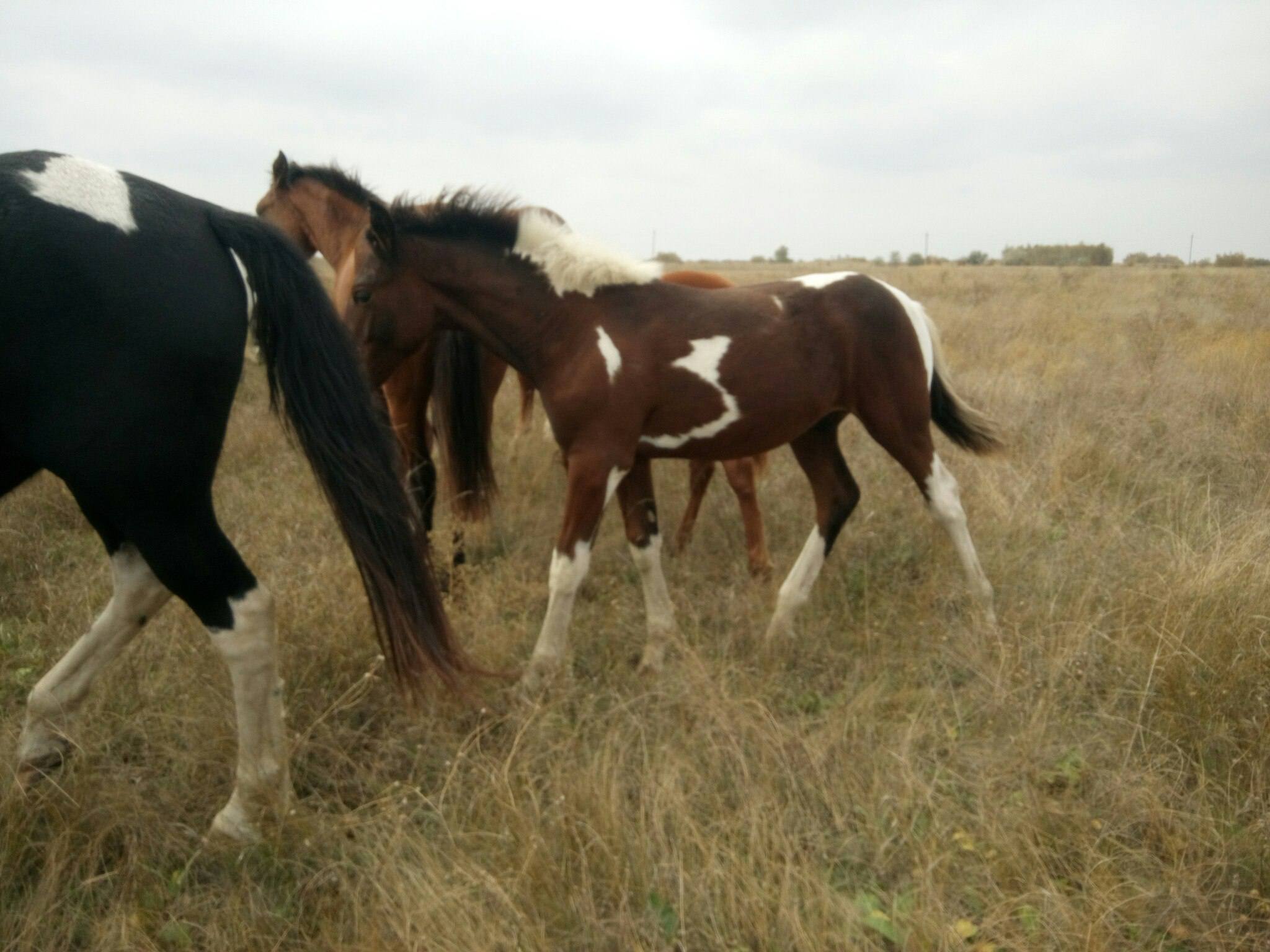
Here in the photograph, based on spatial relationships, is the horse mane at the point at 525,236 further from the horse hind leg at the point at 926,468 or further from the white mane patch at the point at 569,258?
the horse hind leg at the point at 926,468

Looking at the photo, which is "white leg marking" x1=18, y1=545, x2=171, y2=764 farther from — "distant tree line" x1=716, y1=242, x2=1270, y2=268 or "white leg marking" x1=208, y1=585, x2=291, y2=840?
"distant tree line" x1=716, y1=242, x2=1270, y2=268

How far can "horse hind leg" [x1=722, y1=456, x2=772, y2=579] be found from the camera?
4.65 meters

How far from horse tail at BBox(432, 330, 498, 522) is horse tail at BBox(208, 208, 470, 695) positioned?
1821 millimetres

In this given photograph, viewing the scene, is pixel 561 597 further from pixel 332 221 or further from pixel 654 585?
pixel 332 221

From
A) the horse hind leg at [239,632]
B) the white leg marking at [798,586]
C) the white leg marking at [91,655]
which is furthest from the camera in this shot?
the white leg marking at [798,586]

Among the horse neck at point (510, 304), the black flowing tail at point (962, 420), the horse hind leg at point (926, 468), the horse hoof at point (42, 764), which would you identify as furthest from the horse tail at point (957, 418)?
the horse hoof at point (42, 764)

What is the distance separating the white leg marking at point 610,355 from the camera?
3422mm

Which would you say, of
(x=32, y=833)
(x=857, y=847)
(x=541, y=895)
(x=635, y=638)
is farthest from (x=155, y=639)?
(x=857, y=847)

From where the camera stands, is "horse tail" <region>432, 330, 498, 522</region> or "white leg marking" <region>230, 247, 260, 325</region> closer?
"white leg marking" <region>230, 247, 260, 325</region>

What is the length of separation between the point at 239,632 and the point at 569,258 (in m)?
1.85

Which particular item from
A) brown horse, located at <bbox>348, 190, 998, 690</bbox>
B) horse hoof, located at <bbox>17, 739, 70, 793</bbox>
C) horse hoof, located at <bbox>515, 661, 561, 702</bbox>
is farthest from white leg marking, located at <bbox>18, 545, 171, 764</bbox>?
brown horse, located at <bbox>348, 190, 998, 690</bbox>

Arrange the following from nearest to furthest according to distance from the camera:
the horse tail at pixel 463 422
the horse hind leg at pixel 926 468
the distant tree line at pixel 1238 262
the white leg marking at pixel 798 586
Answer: the white leg marking at pixel 798 586 → the horse hind leg at pixel 926 468 → the horse tail at pixel 463 422 → the distant tree line at pixel 1238 262

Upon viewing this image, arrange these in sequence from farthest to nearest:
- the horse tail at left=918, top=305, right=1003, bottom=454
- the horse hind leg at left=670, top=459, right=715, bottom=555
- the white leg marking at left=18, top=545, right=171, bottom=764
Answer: the horse hind leg at left=670, top=459, right=715, bottom=555 → the horse tail at left=918, top=305, right=1003, bottom=454 → the white leg marking at left=18, top=545, right=171, bottom=764

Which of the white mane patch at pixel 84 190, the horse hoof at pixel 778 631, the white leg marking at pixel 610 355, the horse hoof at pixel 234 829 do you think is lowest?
the horse hoof at pixel 234 829
